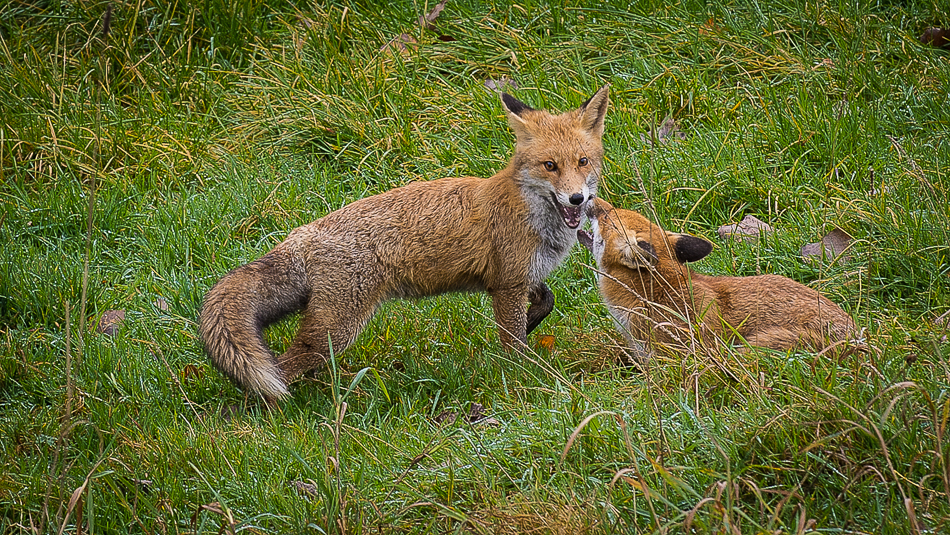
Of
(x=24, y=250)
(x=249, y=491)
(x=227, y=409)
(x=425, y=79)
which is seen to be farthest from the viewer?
(x=425, y=79)

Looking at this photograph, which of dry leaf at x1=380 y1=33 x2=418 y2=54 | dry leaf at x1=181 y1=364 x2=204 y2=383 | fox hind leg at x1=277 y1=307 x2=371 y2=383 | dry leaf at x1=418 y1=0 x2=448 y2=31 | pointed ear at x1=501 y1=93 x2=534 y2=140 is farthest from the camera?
dry leaf at x1=418 y1=0 x2=448 y2=31

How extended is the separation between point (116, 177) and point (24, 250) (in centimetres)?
117

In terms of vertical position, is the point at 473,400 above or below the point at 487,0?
below

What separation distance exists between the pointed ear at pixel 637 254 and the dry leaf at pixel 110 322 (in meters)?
3.68

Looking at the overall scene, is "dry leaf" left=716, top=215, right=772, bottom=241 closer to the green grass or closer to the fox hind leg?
the green grass

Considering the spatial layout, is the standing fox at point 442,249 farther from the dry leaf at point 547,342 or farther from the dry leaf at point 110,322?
the dry leaf at point 110,322

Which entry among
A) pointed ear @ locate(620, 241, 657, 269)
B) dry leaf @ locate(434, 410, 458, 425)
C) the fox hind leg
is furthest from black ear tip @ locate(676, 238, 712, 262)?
the fox hind leg

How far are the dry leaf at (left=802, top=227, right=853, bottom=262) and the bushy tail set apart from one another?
339 centimetres

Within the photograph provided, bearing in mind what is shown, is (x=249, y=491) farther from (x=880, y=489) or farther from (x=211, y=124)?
(x=211, y=124)

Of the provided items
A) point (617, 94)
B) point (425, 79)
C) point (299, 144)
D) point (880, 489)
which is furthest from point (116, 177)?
point (880, 489)

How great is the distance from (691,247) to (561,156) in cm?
A: 106

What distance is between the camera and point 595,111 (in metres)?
5.65

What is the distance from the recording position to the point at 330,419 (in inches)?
167

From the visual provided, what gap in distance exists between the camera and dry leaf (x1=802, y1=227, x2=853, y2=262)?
5.51 metres
